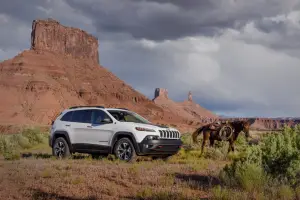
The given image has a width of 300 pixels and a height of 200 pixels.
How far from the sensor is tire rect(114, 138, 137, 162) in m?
13.9

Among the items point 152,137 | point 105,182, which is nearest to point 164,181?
point 105,182

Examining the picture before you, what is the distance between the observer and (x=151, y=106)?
134m

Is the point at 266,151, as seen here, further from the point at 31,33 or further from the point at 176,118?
the point at 31,33

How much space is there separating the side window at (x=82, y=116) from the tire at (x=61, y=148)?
2.95ft

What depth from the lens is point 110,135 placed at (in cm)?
1441

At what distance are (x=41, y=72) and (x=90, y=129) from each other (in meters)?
105

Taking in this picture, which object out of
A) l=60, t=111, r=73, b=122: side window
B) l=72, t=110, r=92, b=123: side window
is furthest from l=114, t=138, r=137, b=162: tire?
l=60, t=111, r=73, b=122: side window

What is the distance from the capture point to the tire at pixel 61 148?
15719mm

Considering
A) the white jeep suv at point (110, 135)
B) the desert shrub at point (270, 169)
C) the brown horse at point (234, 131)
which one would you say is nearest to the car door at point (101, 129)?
the white jeep suv at point (110, 135)

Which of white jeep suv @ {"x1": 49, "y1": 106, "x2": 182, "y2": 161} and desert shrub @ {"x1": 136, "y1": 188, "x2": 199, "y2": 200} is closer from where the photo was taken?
desert shrub @ {"x1": 136, "y1": 188, "x2": 199, "y2": 200}

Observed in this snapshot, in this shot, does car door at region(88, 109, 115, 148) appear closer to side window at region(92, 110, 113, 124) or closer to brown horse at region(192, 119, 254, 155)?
side window at region(92, 110, 113, 124)

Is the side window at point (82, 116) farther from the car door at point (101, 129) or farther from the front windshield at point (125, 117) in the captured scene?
the front windshield at point (125, 117)

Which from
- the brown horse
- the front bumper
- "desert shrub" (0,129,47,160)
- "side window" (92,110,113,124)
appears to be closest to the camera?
the front bumper

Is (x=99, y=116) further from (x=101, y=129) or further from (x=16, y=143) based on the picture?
(x=16, y=143)
